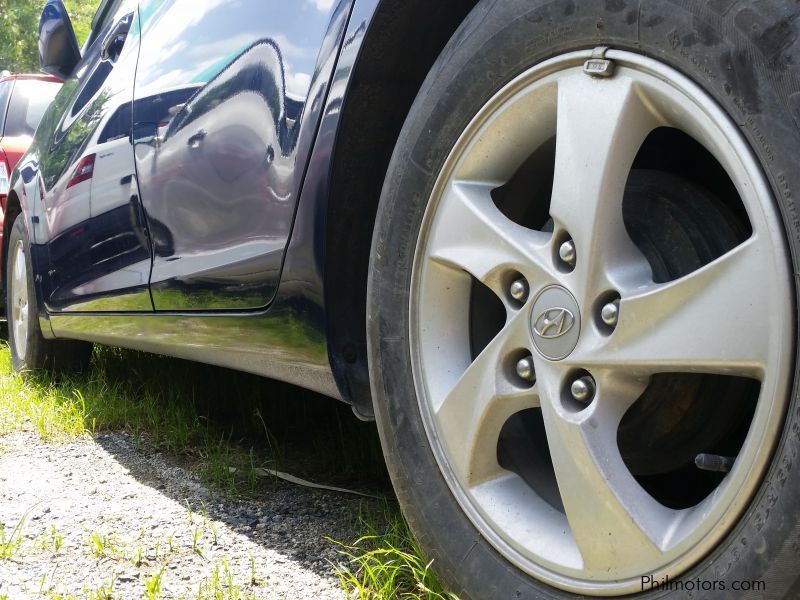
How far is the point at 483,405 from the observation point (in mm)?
1367

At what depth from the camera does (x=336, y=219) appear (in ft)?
5.58

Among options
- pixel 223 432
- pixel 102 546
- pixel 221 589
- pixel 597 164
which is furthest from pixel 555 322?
pixel 223 432

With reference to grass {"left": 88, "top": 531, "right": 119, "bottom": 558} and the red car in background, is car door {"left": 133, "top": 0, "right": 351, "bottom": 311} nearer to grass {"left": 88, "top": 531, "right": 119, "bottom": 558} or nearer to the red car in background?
grass {"left": 88, "top": 531, "right": 119, "bottom": 558}

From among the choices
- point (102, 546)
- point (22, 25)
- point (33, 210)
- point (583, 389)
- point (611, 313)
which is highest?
point (22, 25)

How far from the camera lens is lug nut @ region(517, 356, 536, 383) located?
52.1 inches

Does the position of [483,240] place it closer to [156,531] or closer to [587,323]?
[587,323]

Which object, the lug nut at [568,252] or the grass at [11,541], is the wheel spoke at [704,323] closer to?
the lug nut at [568,252]

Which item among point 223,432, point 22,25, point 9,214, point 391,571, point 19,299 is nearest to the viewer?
point 391,571

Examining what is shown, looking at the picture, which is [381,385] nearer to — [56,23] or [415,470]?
[415,470]

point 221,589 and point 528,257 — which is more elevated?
point 528,257

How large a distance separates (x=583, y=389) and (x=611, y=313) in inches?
4.6

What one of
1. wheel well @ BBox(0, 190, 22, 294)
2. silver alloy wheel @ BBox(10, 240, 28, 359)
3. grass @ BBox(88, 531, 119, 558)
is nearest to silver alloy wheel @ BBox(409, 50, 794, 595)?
grass @ BBox(88, 531, 119, 558)

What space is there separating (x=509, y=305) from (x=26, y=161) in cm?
316

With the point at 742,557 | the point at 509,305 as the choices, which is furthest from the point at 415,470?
the point at 742,557
